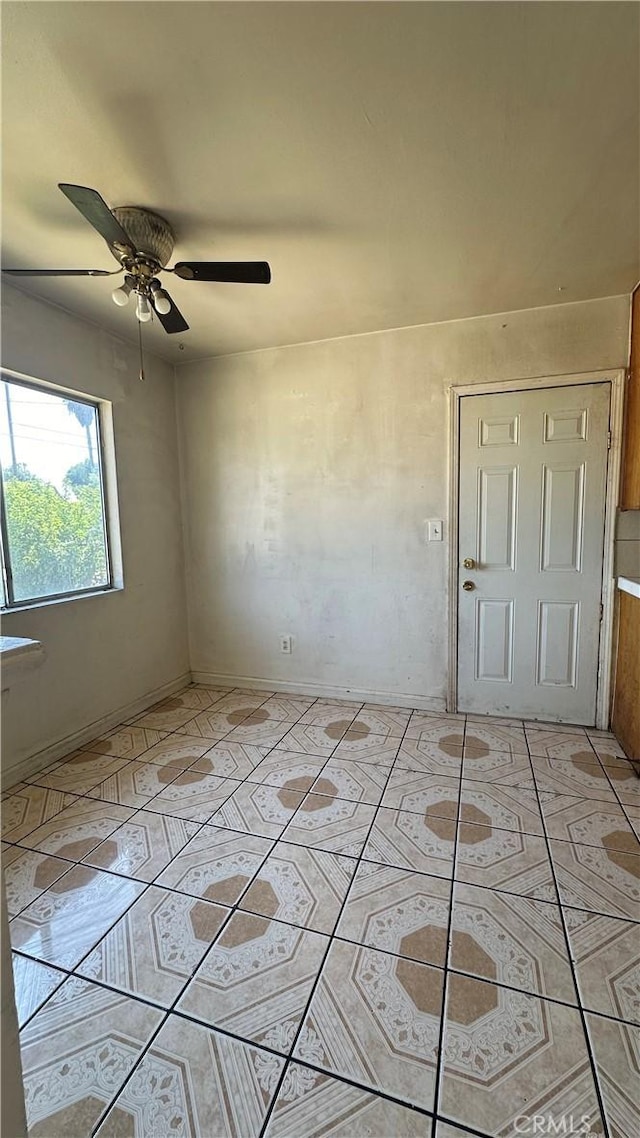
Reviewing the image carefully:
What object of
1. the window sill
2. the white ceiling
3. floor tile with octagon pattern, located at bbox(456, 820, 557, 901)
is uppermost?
the white ceiling

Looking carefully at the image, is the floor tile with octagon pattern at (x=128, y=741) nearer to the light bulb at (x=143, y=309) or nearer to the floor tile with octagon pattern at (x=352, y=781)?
the floor tile with octagon pattern at (x=352, y=781)

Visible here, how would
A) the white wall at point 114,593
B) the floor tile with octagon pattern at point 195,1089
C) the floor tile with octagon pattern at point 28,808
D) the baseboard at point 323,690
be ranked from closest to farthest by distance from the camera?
1. the floor tile with octagon pattern at point 195,1089
2. the floor tile with octagon pattern at point 28,808
3. the white wall at point 114,593
4. the baseboard at point 323,690

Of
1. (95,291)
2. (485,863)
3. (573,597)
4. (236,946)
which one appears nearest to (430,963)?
(485,863)

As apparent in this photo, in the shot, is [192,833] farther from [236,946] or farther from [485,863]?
[485,863]

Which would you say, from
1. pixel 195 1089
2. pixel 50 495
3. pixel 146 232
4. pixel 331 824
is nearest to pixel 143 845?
pixel 331 824

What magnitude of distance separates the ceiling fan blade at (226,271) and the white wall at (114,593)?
1.20 m

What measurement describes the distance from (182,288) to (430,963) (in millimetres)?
2938

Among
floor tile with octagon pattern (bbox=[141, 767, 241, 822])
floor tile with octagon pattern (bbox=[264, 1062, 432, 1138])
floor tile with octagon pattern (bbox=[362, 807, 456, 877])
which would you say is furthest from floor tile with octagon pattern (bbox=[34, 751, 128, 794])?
floor tile with octagon pattern (bbox=[264, 1062, 432, 1138])

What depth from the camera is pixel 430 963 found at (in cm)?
126

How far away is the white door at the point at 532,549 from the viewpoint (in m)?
2.53

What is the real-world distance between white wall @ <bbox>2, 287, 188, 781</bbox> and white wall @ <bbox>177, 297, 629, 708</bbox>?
0.69ft

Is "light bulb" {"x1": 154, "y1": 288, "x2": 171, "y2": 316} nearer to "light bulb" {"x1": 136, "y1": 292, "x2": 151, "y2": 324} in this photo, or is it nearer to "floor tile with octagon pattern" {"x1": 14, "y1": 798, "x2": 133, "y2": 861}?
"light bulb" {"x1": 136, "y1": 292, "x2": 151, "y2": 324}

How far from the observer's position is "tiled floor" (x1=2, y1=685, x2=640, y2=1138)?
0.97 m

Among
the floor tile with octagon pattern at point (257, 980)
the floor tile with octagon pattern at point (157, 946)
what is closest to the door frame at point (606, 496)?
the floor tile with octagon pattern at point (257, 980)
